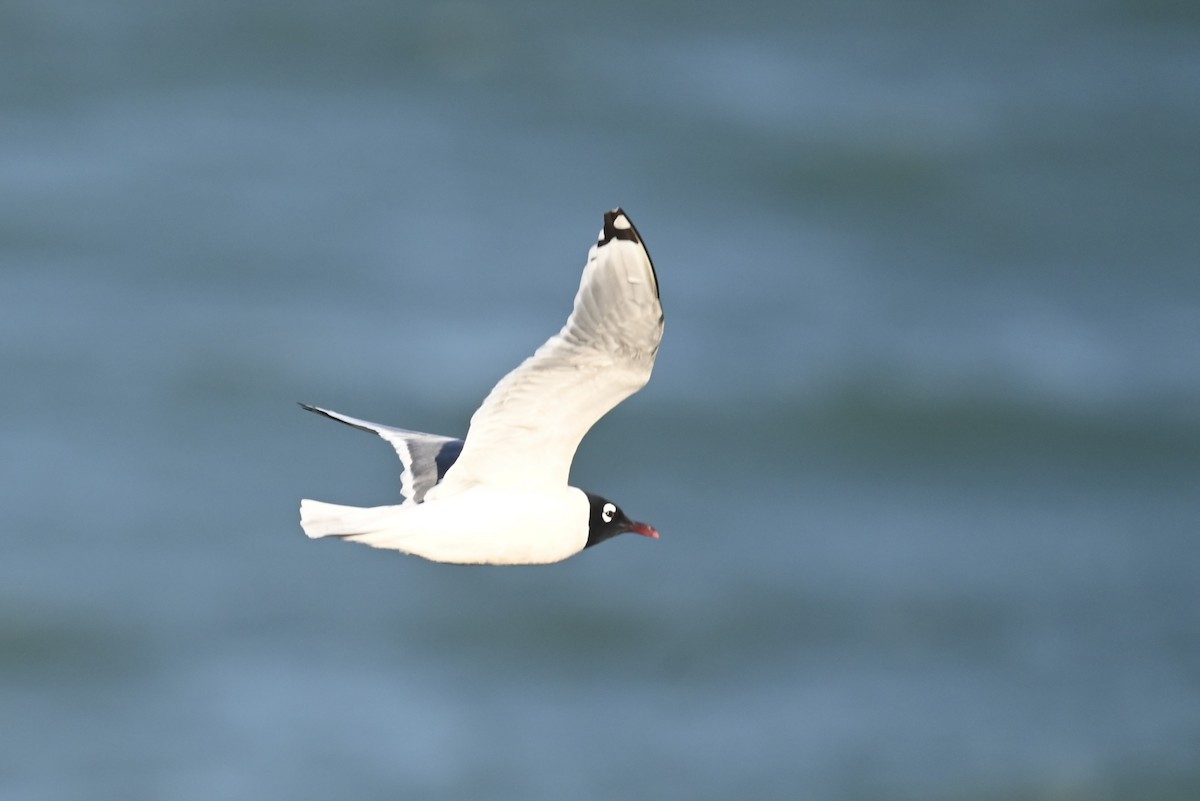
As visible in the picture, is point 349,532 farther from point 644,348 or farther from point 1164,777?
point 1164,777

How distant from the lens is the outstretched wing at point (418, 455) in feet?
27.0

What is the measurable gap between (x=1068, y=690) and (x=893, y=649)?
2168 mm

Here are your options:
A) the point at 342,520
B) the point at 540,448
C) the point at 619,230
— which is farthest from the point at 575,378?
the point at 342,520

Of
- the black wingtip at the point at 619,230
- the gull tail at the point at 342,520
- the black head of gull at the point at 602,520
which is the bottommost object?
the gull tail at the point at 342,520

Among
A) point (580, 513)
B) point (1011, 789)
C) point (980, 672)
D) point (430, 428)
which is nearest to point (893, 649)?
point (980, 672)

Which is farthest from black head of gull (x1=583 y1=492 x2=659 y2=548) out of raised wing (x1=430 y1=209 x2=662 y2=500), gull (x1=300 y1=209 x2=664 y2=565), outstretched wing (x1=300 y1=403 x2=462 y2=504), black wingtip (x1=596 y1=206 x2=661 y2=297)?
black wingtip (x1=596 y1=206 x2=661 y2=297)

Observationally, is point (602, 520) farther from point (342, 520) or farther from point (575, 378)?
point (342, 520)

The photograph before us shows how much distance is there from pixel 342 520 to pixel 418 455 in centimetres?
121

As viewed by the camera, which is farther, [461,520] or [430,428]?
[430,428]

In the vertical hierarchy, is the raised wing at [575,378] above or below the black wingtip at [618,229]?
below

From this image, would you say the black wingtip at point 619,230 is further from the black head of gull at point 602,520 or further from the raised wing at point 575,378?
the black head of gull at point 602,520

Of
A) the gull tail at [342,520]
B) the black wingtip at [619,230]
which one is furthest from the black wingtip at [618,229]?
the gull tail at [342,520]

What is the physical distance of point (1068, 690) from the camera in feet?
77.6

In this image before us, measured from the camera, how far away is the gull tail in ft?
24.0
